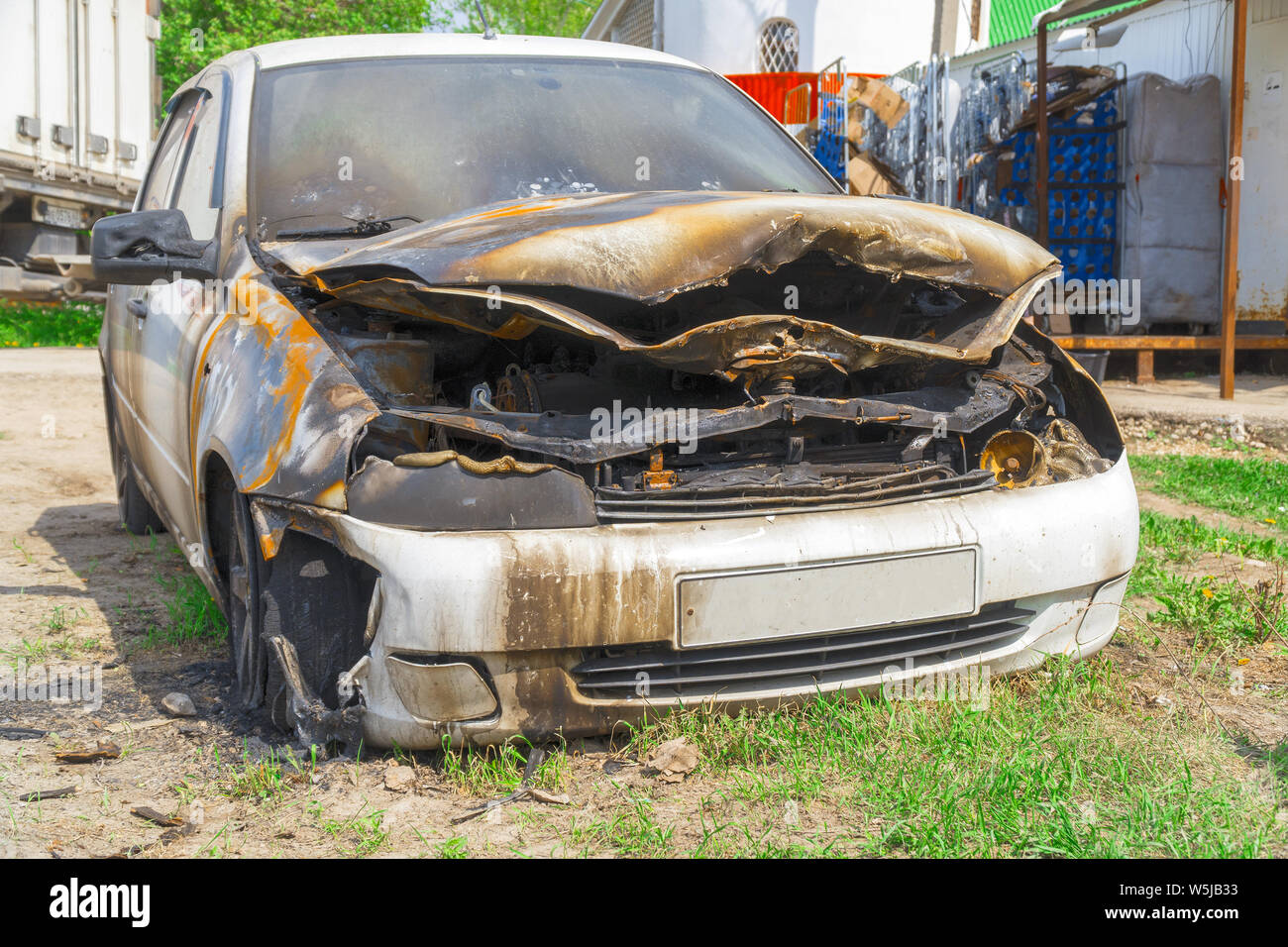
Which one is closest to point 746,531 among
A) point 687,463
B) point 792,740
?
point 687,463

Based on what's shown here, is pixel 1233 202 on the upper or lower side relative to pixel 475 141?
upper

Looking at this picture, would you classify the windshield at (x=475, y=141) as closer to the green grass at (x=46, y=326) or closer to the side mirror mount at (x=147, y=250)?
the side mirror mount at (x=147, y=250)

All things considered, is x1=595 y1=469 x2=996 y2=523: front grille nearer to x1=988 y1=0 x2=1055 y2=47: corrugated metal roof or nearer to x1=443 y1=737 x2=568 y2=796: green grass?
x1=443 y1=737 x2=568 y2=796: green grass

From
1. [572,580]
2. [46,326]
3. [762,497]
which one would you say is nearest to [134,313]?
[572,580]

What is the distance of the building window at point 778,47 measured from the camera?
56.8ft

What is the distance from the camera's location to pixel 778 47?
17.5 meters

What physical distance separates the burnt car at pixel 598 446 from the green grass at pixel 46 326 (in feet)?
31.9

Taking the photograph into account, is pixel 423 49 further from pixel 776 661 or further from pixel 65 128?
pixel 65 128

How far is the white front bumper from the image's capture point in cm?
215

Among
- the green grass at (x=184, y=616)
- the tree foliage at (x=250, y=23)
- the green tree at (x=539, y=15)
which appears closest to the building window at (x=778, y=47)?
the tree foliage at (x=250, y=23)

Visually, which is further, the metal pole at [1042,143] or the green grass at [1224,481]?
the metal pole at [1042,143]

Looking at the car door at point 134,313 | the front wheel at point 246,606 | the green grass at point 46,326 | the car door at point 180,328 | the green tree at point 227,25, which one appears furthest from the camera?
the green tree at point 227,25

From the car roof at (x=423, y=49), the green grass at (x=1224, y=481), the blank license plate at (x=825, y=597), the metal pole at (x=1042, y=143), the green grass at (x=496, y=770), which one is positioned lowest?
the green grass at (x=496, y=770)

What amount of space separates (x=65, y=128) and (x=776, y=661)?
1026cm
